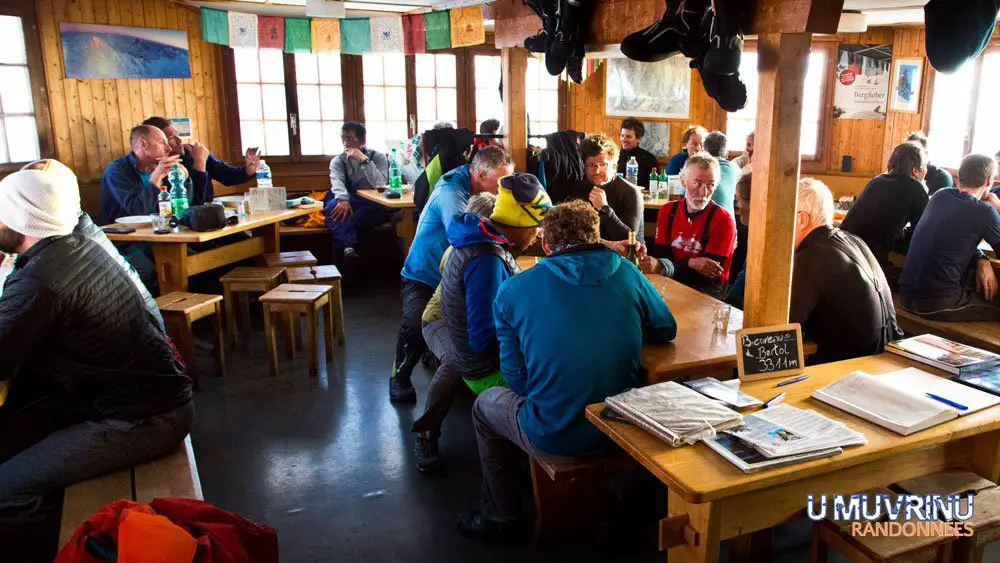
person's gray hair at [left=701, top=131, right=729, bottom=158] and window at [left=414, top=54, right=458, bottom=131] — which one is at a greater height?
window at [left=414, top=54, right=458, bottom=131]

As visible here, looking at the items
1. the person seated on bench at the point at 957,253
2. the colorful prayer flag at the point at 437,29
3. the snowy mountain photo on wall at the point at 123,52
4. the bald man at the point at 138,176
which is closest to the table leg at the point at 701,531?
the person seated on bench at the point at 957,253

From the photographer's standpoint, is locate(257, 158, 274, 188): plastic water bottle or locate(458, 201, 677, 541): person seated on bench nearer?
locate(458, 201, 677, 541): person seated on bench

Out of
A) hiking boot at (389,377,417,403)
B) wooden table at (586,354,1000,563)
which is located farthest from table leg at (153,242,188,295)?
wooden table at (586,354,1000,563)

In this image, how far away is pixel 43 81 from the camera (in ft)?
21.9

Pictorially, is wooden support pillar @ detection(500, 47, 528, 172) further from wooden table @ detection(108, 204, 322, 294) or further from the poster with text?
the poster with text

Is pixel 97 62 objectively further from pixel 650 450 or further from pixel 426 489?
pixel 650 450

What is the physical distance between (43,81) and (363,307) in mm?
3528

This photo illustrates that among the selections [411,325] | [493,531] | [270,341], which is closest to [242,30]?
[270,341]

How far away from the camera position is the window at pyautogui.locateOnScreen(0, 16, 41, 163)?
6.48 m

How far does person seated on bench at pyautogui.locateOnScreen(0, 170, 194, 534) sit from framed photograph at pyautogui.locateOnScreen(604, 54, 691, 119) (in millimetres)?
6479

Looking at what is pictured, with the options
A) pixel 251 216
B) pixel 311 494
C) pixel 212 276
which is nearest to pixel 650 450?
pixel 311 494

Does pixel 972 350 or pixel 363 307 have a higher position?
pixel 972 350

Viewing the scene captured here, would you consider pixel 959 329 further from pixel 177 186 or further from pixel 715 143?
pixel 177 186

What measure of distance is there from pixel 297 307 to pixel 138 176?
77.0 inches
